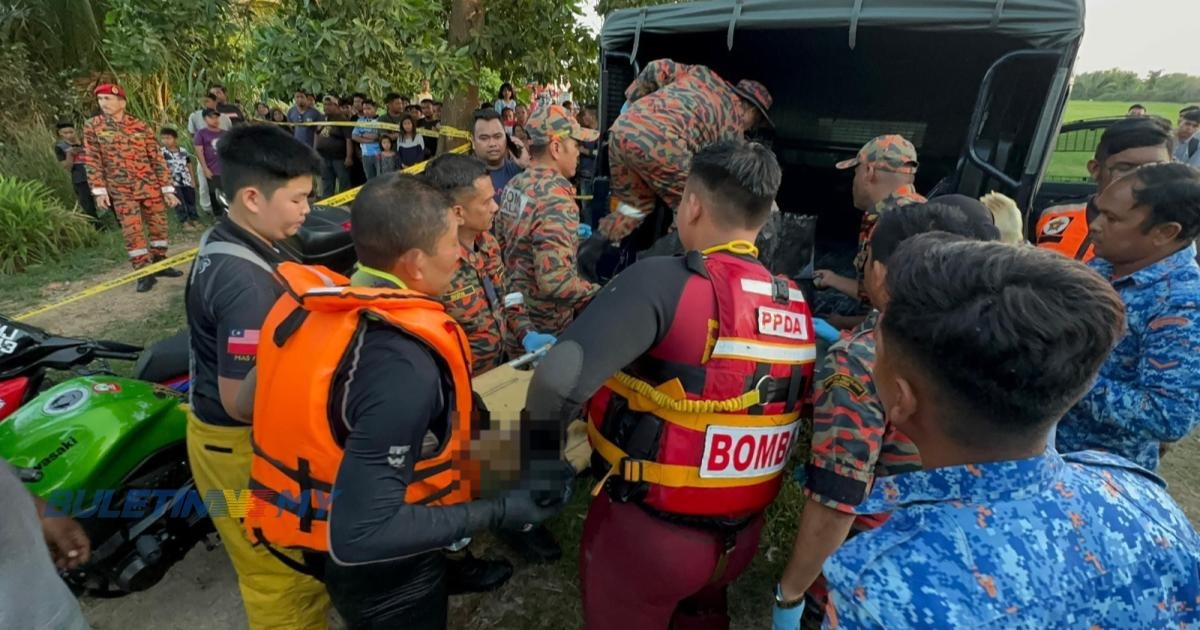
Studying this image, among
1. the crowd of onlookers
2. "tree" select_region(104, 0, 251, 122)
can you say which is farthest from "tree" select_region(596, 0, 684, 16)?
"tree" select_region(104, 0, 251, 122)

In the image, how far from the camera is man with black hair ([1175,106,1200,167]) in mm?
7172

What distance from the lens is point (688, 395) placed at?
144cm

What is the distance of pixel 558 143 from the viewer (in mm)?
3021

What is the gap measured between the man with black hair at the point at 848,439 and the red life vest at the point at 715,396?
0.34 ft

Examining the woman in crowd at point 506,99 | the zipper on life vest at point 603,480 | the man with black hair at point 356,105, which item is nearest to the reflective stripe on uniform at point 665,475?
the zipper on life vest at point 603,480

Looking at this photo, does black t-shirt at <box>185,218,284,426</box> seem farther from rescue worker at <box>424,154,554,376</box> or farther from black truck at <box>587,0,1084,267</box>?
black truck at <box>587,0,1084,267</box>

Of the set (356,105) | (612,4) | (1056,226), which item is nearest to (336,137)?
(356,105)

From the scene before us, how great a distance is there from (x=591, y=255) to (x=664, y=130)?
1046mm

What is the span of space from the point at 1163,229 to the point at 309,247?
4.49m

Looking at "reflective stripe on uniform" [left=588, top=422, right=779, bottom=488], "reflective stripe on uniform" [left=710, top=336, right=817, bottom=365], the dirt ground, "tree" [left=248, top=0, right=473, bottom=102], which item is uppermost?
"tree" [left=248, top=0, right=473, bottom=102]

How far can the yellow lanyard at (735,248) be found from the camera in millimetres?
1568

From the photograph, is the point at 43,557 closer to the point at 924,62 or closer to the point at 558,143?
the point at 558,143

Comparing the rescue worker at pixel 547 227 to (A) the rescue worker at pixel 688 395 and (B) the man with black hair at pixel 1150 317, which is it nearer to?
(A) the rescue worker at pixel 688 395

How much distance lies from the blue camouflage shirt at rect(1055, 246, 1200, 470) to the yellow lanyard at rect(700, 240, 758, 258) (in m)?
1.20
